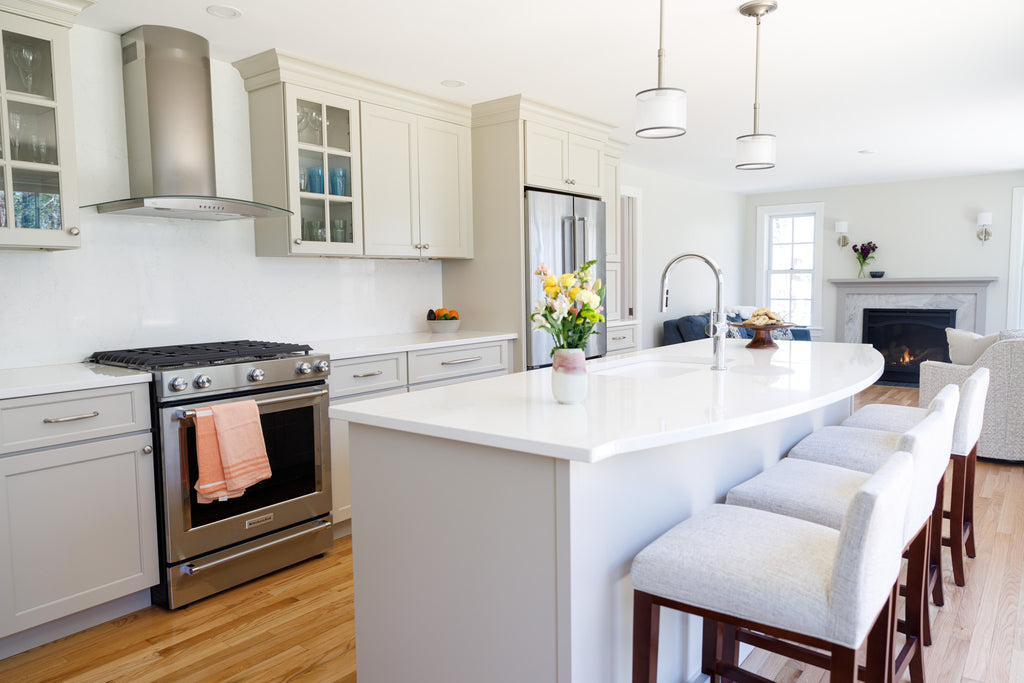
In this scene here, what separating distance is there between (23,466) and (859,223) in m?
8.57

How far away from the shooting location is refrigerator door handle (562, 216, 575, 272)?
174 inches

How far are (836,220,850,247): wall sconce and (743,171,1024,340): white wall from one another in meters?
0.06

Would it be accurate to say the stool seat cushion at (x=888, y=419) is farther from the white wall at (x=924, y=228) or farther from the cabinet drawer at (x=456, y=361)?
the white wall at (x=924, y=228)

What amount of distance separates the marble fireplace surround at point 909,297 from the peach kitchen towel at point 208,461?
7688mm

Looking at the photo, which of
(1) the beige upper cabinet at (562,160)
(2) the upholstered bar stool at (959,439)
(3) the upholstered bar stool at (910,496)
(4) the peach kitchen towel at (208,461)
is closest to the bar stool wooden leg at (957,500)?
(2) the upholstered bar stool at (959,439)

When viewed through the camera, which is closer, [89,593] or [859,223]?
[89,593]

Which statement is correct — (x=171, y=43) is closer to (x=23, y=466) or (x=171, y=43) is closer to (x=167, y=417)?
(x=167, y=417)

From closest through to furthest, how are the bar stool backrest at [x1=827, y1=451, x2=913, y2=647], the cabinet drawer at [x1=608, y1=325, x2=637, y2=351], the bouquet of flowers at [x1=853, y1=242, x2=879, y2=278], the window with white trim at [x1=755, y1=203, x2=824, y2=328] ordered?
the bar stool backrest at [x1=827, y1=451, x2=913, y2=647] → the cabinet drawer at [x1=608, y1=325, x2=637, y2=351] → the bouquet of flowers at [x1=853, y1=242, x2=879, y2=278] → the window with white trim at [x1=755, y1=203, x2=824, y2=328]

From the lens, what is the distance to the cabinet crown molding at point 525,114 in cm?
410

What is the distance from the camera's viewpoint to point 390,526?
1.83 meters

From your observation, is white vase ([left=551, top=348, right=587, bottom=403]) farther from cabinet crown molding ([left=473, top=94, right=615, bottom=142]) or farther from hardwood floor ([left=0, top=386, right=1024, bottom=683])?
cabinet crown molding ([left=473, top=94, right=615, bottom=142])

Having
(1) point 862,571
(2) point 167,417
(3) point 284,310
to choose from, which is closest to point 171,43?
(3) point 284,310

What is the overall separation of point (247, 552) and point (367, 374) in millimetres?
984

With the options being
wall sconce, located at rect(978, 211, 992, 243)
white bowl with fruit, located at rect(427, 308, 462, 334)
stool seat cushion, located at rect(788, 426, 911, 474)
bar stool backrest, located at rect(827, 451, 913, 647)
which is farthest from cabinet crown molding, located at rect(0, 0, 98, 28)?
wall sconce, located at rect(978, 211, 992, 243)
